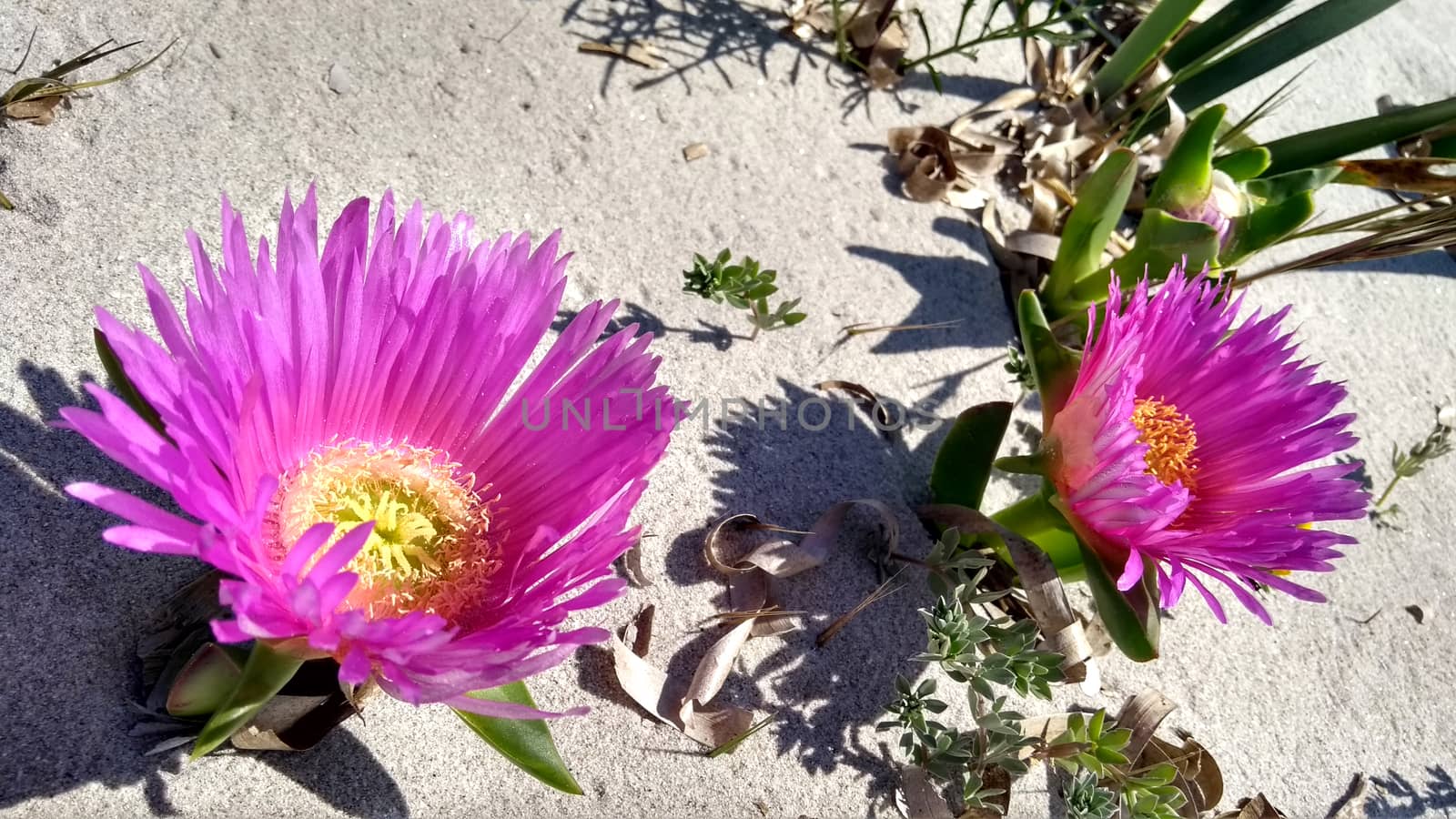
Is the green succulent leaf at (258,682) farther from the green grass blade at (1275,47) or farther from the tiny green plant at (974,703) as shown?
the green grass blade at (1275,47)

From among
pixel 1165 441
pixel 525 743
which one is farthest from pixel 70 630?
pixel 1165 441

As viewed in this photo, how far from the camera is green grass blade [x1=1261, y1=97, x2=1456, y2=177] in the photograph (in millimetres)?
1368

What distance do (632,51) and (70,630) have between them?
3.16 ft

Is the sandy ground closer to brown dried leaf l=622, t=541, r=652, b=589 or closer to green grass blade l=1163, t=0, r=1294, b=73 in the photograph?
brown dried leaf l=622, t=541, r=652, b=589

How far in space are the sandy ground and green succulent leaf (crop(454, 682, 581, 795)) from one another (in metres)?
0.17

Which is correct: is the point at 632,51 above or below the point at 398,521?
above

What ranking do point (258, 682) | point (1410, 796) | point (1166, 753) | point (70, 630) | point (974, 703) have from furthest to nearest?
point (1410, 796), point (1166, 753), point (974, 703), point (70, 630), point (258, 682)

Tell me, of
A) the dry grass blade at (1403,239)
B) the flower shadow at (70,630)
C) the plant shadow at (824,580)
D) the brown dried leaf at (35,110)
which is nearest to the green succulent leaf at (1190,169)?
the dry grass blade at (1403,239)

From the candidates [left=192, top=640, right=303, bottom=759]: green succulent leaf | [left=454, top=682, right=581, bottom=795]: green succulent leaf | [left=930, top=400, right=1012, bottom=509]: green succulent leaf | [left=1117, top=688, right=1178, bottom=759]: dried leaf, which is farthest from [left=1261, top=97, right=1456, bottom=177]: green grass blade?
[left=192, top=640, right=303, bottom=759]: green succulent leaf

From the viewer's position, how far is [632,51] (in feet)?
4.57

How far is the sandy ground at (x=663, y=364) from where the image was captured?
2.78 feet

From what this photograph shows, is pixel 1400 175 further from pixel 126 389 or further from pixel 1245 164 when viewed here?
pixel 126 389

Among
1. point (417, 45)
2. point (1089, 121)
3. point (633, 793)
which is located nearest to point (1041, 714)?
point (633, 793)

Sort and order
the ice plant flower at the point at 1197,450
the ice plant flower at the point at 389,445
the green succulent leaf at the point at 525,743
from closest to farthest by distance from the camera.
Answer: the ice plant flower at the point at 389,445 < the green succulent leaf at the point at 525,743 < the ice plant flower at the point at 1197,450
